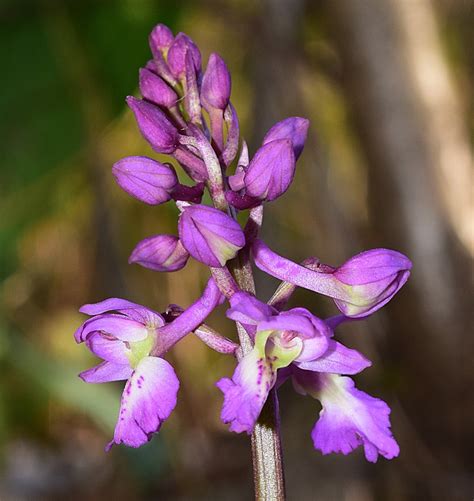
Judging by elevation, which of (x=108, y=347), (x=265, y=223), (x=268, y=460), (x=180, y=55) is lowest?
(x=265, y=223)

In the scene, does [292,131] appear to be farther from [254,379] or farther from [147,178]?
[254,379]

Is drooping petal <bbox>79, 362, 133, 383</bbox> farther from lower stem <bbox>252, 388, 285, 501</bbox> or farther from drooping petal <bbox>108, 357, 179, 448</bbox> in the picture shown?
lower stem <bbox>252, 388, 285, 501</bbox>

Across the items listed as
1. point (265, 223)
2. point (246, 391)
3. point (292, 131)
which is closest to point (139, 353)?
point (246, 391)

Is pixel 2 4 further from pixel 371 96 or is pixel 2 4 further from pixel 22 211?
pixel 371 96

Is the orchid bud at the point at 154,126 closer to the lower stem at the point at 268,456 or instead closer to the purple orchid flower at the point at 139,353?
the purple orchid flower at the point at 139,353

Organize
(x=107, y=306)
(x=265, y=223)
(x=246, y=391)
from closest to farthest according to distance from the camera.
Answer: (x=246, y=391) < (x=107, y=306) < (x=265, y=223)

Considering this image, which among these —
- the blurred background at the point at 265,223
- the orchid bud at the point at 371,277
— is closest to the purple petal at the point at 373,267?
the orchid bud at the point at 371,277
